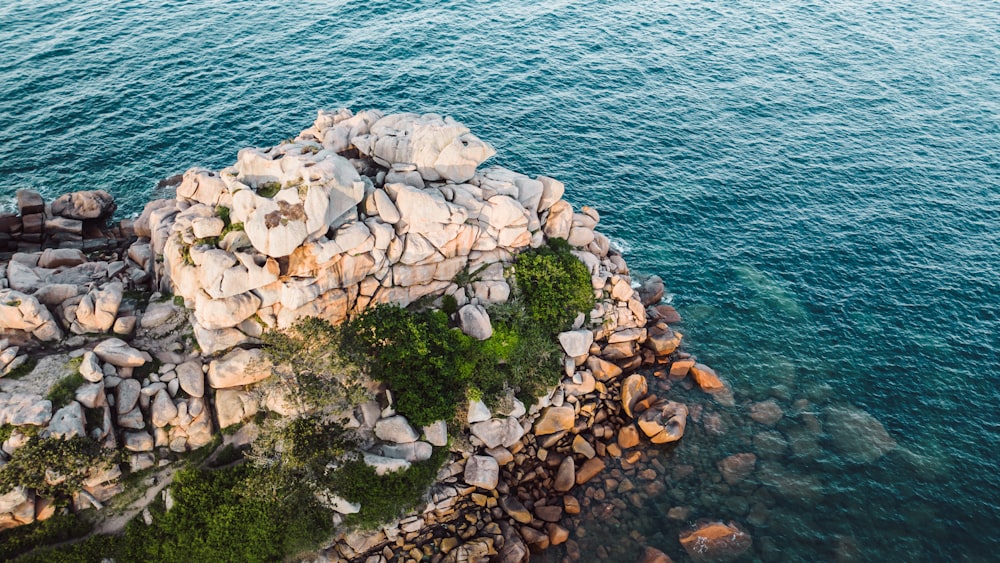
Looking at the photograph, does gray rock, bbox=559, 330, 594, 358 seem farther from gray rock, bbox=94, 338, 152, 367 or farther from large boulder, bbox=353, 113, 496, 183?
gray rock, bbox=94, 338, 152, 367

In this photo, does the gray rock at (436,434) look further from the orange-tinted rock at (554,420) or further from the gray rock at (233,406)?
the gray rock at (233,406)

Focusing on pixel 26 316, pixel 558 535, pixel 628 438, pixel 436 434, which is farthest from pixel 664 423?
pixel 26 316

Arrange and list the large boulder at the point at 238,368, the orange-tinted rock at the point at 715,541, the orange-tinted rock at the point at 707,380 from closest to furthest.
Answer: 1. the orange-tinted rock at the point at 715,541
2. the large boulder at the point at 238,368
3. the orange-tinted rock at the point at 707,380

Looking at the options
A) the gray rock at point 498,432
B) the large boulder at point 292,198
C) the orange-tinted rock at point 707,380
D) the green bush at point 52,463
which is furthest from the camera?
the orange-tinted rock at point 707,380

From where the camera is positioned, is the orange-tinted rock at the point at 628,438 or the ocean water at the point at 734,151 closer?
the ocean water at the point at 734,151

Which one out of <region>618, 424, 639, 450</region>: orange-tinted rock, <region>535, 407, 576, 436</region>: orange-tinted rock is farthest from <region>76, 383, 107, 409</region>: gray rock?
<region>618, 424, 639, 450</region>: orange-tinted rock

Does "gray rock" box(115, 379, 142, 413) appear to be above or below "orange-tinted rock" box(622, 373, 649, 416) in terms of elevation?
above

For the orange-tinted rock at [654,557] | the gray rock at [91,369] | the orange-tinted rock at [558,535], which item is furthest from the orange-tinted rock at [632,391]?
the gray rock at [91,369]

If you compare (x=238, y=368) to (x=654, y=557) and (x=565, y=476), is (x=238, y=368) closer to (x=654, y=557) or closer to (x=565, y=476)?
(x=565, y=476)

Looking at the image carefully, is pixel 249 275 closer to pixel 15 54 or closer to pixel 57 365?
pixel 57 365
